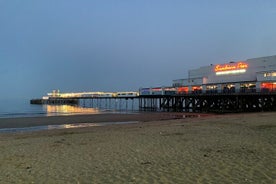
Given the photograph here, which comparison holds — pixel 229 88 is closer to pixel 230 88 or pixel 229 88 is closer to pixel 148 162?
pixel 230 88

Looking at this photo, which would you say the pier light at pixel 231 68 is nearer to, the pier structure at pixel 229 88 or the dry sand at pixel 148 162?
the pier structure at pixel 229 88

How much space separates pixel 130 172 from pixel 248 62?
51310mm

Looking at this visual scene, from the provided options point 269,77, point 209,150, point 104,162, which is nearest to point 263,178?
point 209,150

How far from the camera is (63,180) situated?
6.68 meters

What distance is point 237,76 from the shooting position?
179 ft

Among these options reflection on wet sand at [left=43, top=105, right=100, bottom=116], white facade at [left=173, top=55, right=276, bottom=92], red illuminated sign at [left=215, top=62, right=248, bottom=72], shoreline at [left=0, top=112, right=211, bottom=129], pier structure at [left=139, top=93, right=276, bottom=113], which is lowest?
reflection on wet sand at [left=43, top=105, right=100, bottom=116]

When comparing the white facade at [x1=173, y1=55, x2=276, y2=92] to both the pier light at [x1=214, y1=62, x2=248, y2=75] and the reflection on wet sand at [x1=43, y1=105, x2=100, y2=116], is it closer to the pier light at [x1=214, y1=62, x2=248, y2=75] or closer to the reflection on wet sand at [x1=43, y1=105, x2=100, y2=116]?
the pier light at [x1=214, y1=62, x2=248, y2=75]

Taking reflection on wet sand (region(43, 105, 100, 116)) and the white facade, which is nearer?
the white facade

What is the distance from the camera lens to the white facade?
46812 mm

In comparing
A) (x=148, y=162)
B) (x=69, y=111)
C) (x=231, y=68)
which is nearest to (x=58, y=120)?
(x=69, y=111)

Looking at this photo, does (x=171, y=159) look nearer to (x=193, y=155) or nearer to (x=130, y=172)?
(x=193, y=155)

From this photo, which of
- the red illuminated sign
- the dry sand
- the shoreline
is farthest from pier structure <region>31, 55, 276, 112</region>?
the dry sand

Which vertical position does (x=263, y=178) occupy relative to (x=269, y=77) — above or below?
below

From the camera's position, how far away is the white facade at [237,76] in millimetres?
46812
